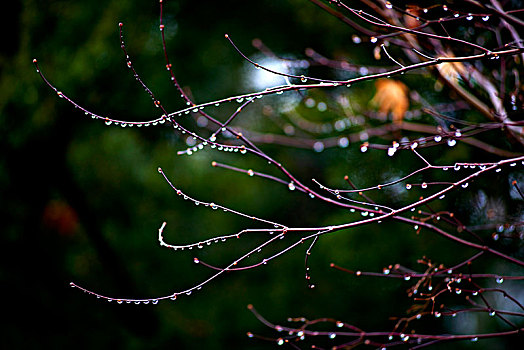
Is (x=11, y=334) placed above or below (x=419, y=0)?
below

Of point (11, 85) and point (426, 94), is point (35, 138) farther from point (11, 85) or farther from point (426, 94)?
point (426, 94)

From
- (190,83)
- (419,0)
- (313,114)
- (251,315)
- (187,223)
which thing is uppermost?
(190,83)

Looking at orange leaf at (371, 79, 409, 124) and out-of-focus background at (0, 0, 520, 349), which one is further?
out-of-focus background at (0, 0, 520, 349)

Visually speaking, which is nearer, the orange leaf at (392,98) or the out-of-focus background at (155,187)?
the orange leaf at (392,98)

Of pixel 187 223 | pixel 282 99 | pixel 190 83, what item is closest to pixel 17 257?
pixel 187 223

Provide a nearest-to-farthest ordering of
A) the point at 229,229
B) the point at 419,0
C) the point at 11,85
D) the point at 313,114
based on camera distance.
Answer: the point at 419,0 → the point at 11,85 → the point at 313,114 → the point at 229,229
